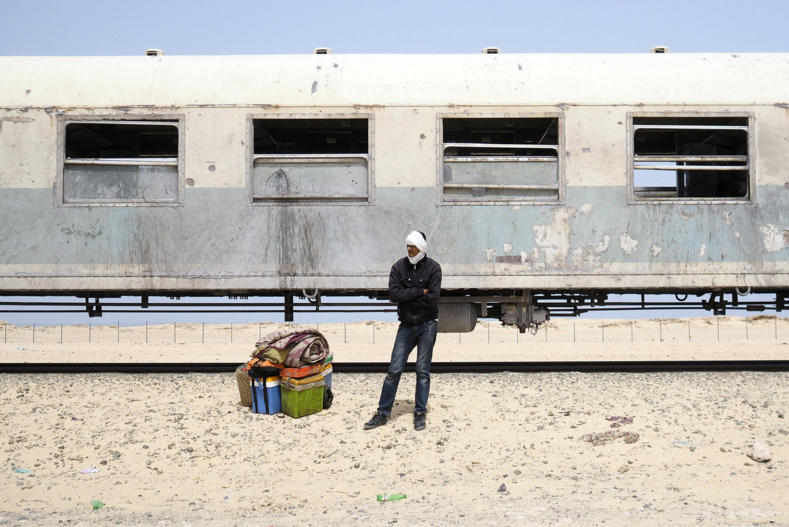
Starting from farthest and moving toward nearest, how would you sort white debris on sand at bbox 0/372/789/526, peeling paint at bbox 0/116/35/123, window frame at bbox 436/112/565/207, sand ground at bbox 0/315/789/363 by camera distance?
1. sand ground at bbox 0/315/789/363
2. peeling paint at bbox 0/116/35/123
3. window frame at bbox 436/112/565/207
4. white debris on sand at bbox 0/372/789/526

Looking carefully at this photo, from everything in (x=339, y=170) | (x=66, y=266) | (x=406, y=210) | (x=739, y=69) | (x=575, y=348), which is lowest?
(x=575, y=348)

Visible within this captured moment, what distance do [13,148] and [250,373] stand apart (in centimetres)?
426

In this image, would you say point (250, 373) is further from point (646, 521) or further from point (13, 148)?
point (13, 148)

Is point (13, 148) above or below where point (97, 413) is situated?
above

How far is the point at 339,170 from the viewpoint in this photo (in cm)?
768

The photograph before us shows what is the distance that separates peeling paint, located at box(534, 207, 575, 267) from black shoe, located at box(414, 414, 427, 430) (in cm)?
266

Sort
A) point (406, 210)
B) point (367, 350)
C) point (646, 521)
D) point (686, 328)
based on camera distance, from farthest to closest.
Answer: point (686, 328), point (367, 350), point (406, 210), point (646, 521)

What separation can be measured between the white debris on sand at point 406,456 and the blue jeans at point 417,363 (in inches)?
8.4

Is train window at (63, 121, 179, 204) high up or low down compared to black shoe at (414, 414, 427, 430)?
up

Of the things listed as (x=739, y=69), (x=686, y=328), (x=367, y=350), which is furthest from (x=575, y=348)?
(x=739, y=69)

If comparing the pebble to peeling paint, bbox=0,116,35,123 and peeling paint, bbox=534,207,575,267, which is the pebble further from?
peeling paint, bbox=0,116,35,123

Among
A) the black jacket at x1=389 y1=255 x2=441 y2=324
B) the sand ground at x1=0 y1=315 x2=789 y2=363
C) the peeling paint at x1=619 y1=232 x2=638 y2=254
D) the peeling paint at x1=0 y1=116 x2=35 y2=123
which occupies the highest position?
the peeling paint at x1=0 y1=116 x2=35 y2=123

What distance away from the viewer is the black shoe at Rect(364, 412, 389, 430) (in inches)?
231

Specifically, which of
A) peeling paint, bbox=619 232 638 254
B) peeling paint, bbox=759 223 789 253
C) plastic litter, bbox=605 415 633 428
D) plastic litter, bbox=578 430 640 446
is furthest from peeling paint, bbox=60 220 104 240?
peeling paint, bbox=759 223 789 253
